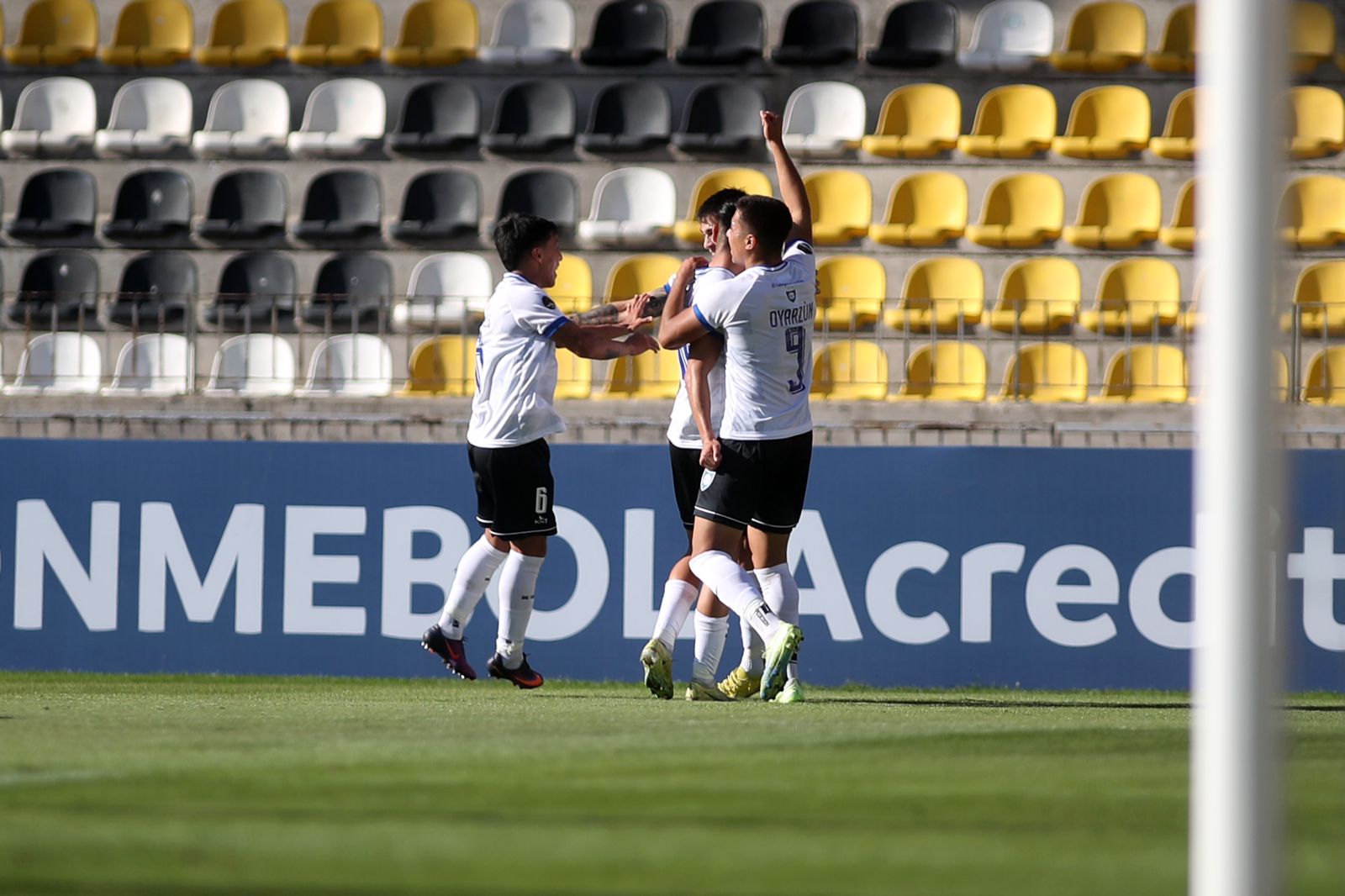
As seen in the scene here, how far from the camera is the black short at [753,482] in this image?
319 inches

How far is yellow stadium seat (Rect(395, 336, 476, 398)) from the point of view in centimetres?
1289

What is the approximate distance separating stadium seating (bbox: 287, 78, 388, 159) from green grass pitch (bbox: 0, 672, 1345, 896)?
9.79 m

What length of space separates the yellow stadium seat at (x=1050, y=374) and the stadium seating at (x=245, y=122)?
7142mm

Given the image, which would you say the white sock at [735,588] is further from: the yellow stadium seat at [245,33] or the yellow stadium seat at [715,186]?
the yellow stadium seat at [245,33]

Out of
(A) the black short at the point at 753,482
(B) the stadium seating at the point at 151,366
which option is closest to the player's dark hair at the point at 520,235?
(A) the black short at the point at 753,482

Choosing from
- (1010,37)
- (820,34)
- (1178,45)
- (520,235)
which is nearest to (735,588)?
(520,235)

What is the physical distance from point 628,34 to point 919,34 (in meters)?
2.67

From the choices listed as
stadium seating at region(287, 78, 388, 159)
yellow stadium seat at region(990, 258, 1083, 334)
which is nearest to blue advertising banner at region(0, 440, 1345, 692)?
yellow stadium seat at region(990, 258, 1083, 334)

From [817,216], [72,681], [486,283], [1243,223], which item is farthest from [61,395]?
[1243,223]

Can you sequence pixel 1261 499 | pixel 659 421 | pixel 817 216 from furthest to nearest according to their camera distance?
pixel 817 216 < pixel 659 421 < pixel 1261 499

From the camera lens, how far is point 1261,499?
281 centimetres

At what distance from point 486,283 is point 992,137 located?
4601mm

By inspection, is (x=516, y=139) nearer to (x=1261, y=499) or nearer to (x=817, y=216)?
(x=817, y=216)

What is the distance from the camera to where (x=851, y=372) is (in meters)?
12.8
